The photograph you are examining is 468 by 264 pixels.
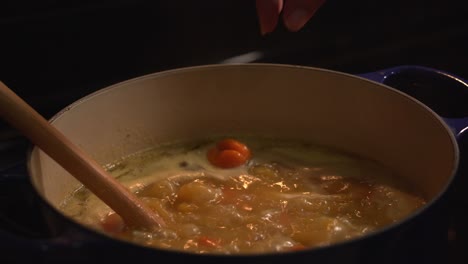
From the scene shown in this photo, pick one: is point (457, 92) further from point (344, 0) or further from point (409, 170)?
point (344, 0)

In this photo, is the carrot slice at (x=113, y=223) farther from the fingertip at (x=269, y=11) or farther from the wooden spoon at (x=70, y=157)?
the fingertip at (x=269, y=11)

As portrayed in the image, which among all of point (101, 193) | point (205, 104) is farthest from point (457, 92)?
point (101, 193)

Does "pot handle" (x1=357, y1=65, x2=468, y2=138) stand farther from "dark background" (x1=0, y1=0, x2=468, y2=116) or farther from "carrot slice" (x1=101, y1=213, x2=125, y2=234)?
"carrot slice" (x1=101, y1=213, x2=125, y2=234)

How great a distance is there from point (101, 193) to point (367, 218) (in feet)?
1.09

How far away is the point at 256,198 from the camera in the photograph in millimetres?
825

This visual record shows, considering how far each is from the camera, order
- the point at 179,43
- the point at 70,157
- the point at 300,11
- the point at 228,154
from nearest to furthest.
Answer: the point at 70,157
the point at 300,11
the point at 228,154
the point at 179,43

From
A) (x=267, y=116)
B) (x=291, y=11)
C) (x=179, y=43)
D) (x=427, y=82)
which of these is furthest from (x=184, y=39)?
(x=427, y=82)

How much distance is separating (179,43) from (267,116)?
0.68ft

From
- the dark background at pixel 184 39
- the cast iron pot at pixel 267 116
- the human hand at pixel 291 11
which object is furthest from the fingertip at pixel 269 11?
the dark background at pixel 184 39

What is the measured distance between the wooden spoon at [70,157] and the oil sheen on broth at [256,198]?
22 millimetres

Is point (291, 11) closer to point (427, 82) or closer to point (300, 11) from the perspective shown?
point (300, 11)

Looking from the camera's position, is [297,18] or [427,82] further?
[427,82]

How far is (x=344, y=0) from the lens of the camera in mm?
1206

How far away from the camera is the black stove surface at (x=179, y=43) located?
0.94m
